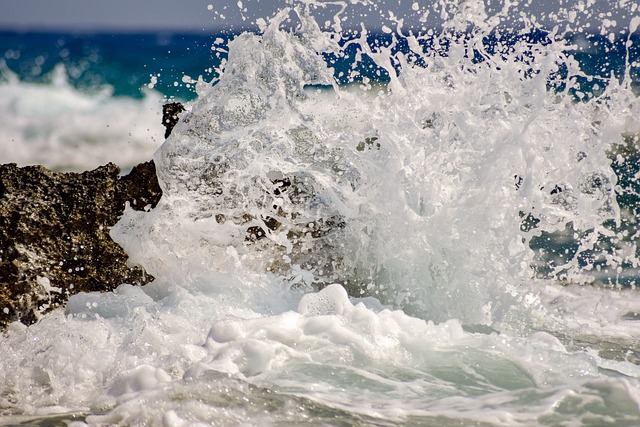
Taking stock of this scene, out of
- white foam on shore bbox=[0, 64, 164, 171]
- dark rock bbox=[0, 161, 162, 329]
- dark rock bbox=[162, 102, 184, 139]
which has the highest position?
white foam on shore bbox=[0, 64, 164, 171]

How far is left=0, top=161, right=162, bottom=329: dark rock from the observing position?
3627 millimetres

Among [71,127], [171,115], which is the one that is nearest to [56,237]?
[171,115]

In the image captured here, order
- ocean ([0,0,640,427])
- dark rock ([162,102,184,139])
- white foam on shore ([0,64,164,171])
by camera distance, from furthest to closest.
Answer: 1. white foam on shore ([0,64,164,171])
2. dark rock ([162,102,184,139])
3. ocean ([0,0,640,427])

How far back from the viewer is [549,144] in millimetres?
4113

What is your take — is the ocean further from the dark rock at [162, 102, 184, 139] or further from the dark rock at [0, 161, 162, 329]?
the dark rock at [162, 102, 184, 139]

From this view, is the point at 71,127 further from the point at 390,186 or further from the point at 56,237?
the point at 390,186

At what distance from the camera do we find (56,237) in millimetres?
3809

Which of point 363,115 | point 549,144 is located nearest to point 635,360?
point 549,144

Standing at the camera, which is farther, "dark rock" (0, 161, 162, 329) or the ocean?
the ocean

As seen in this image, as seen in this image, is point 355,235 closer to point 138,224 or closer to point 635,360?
point 138,224

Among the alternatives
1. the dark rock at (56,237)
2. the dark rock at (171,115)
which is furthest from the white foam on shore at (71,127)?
the dark rock at (56,237)

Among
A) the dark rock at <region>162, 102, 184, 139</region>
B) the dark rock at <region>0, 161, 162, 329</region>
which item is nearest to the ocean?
the dark rock at <region>0, 161, 162, 329</region>

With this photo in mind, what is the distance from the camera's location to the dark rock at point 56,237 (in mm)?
3627

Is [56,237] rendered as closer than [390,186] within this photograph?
Yes
